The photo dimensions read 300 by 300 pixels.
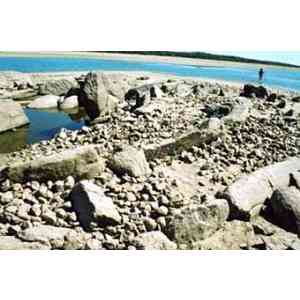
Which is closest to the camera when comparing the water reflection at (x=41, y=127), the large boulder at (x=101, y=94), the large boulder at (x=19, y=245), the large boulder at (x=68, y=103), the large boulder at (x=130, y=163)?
the large boulder at (x=19, y=245)

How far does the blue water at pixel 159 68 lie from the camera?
2.91m

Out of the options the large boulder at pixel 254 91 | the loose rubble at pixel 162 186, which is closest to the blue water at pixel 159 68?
the large boulder at pixel 254 91

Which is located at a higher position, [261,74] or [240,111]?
[261,74]

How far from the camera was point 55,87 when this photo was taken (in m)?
5.50

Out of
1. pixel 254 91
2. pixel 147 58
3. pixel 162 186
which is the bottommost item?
pixel 162 186

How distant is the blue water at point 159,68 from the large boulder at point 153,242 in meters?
1.11

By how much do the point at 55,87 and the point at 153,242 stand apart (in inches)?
142

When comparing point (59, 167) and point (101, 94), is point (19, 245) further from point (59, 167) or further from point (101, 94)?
point (101, 94)

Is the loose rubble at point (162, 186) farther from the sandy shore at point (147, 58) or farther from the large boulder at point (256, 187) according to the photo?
the sandy shore at point (147, 58)

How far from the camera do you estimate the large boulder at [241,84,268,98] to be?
12.0 feet

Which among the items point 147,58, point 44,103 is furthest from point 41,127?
Result: point 147,58

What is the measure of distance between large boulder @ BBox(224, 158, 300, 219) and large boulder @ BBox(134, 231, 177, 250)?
1.71 feet

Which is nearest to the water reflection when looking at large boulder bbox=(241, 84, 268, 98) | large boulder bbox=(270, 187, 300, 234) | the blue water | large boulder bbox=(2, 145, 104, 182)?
the blue water

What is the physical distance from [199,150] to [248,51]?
882 millimetres
